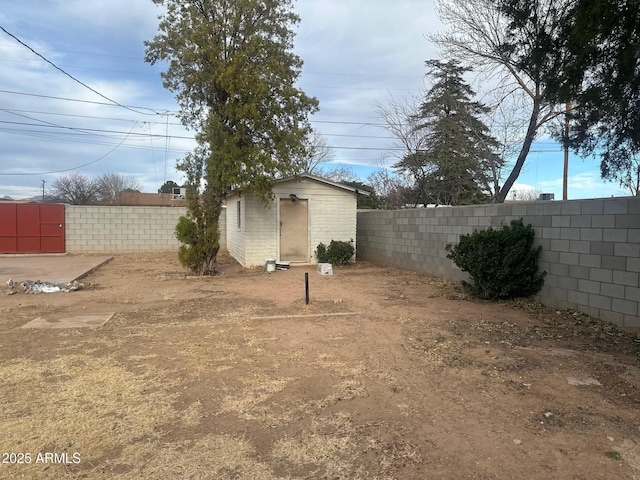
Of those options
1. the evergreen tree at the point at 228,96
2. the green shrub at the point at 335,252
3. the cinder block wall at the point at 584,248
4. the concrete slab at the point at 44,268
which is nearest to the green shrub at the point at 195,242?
the evergreen tree at the point at 228,96

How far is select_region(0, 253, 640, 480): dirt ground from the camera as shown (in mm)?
2682

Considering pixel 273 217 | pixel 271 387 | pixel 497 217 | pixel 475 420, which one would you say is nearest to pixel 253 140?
pixel 273 217

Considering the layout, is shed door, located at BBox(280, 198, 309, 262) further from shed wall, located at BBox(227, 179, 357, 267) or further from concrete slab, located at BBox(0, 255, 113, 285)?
concrete slab, located at BBox(0, 255, 113, 285)

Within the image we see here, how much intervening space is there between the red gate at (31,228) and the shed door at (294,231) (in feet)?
32.0

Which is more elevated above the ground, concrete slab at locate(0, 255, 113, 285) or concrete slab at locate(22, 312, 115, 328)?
concrete slab at locate(0, 255, 113, 285)

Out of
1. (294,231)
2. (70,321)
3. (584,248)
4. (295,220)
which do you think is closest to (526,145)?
(584,248)

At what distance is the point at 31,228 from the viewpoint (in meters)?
16.8

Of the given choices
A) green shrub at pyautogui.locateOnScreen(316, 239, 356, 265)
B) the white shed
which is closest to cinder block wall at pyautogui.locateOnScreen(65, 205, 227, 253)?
the white shed

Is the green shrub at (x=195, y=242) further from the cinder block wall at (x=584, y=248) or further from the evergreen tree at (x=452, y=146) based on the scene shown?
the evergreen tree at (x=452, y=146)

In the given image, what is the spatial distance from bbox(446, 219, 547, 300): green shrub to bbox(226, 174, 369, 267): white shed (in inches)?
262

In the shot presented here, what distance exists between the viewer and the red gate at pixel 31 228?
1653cm

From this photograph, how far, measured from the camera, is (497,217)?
345 inches

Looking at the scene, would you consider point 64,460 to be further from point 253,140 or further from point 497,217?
point 253,140

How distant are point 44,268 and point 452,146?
1478cm
